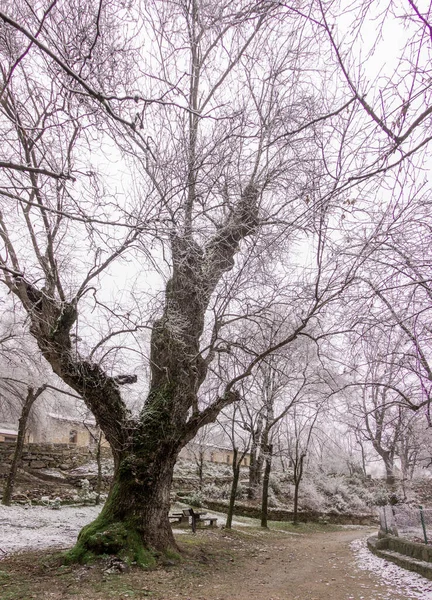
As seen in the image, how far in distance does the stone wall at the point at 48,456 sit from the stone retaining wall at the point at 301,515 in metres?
5.38

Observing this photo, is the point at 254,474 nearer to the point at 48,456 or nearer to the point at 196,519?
the point at 48,456

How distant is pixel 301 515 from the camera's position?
61.3 feet

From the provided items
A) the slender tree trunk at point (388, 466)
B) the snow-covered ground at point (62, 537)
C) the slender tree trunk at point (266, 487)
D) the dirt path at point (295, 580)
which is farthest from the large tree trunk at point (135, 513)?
the slender tree trunk at point (388, 466)

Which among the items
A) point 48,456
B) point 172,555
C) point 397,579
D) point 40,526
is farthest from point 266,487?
point 172,555

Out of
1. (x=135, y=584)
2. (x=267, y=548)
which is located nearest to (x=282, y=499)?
(x=267, y=548)

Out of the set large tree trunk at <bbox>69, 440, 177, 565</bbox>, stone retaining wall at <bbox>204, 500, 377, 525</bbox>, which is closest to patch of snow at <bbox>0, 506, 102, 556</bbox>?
large tree trunk at <bbox>69, 440, 177, 565</bbox>

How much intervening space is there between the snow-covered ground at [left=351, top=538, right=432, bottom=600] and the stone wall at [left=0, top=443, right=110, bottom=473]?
1160 centimetres

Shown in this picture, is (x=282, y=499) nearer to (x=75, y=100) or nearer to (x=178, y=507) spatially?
(x=178, y=507)

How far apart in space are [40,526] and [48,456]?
753cm

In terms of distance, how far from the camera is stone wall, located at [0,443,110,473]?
16.0 meters

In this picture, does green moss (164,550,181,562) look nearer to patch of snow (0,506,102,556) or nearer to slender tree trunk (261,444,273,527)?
patch of snow (0,506,102,556)

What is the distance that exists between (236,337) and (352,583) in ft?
16.3

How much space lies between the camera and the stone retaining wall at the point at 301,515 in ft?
56.6

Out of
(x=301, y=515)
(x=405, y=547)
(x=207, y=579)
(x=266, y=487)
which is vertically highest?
(x=266, y=487)
